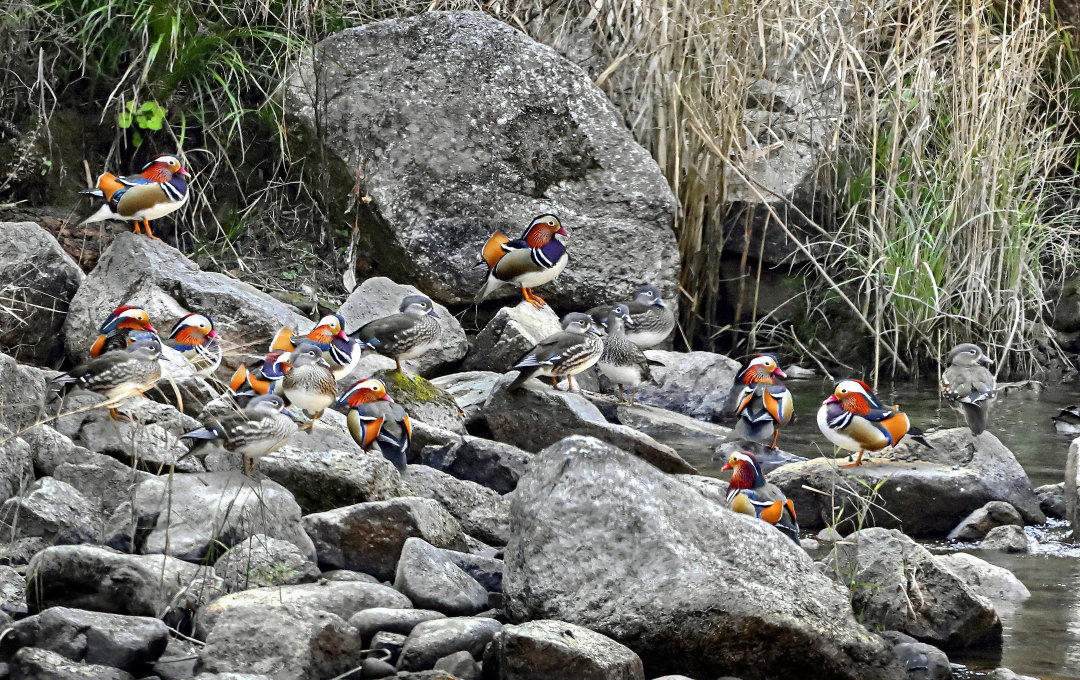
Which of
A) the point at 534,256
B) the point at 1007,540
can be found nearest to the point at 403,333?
the point at 534,256

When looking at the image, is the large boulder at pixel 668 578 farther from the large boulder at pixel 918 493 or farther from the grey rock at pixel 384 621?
the large boulder at pixel 918 493

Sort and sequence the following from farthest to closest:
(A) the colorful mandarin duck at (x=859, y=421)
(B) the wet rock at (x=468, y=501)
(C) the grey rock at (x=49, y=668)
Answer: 1. (A) the colorful mandarin duck at (x=859, y=421)
2. (B) the wet rock at (x=468, y=501)
3. (C) the grey rock at (x=49, y=668)

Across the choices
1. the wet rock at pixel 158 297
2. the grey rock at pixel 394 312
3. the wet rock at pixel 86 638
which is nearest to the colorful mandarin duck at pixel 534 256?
the grey rock at pixel 394 312

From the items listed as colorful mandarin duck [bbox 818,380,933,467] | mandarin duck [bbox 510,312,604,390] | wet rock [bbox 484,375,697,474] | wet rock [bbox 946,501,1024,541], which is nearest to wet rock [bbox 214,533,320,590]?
wet rock [bbox 484,375,697,474]

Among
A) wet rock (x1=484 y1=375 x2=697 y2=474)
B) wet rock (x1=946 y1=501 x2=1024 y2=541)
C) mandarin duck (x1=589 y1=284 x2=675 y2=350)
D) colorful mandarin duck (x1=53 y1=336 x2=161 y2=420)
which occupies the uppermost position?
colorful mandarin duck (x1=53 y1=336 x2=161 y2=420)

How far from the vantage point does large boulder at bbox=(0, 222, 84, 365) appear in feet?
23.0

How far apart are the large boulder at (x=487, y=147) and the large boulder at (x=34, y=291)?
2.38m

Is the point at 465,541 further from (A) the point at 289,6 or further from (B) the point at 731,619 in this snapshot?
(A) the point at 289,6

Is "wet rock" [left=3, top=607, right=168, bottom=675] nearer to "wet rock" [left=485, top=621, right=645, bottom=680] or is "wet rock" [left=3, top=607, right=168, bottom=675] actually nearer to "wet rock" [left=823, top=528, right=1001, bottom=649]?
"wet rock" [left=485, top=621, right=645, bottom=680]

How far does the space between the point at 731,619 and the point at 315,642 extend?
4.04 feet

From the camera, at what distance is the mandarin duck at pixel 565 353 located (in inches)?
267

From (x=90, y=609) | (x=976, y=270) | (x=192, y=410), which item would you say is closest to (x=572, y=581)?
(x=90, y=609)

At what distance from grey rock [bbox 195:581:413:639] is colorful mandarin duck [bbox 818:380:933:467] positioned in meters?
2.84

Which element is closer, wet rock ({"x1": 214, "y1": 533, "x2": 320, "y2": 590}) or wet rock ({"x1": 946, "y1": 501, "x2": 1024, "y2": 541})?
wet rock ({"x1": 214, "y1": 533, "x2": 320, "y2": 590})
